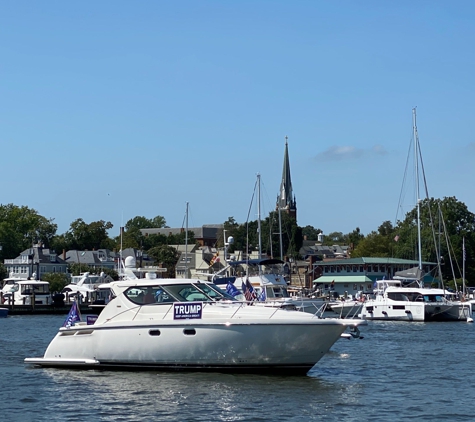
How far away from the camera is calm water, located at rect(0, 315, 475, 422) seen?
22.0 m

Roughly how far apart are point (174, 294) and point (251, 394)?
220 inches

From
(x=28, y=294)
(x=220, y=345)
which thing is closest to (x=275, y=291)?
(x=28, y=294)

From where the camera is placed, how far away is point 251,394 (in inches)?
953

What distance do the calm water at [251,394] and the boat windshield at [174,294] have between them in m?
2.51

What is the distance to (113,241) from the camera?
186125 mm

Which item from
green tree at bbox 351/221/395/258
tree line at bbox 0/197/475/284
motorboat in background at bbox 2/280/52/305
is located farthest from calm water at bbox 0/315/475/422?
green tree at bbox 351/221/395/258

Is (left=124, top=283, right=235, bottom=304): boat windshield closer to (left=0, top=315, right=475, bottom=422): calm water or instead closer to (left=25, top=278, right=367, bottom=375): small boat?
(left=25, top=278, right=367, bottom=375): small boat

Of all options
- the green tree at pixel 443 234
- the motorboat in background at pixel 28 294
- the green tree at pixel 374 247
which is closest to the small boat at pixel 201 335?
the motorboat in background at pixel 28 294

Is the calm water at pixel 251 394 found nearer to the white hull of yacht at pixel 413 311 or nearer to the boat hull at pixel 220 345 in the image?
the boat hull at pixel 220 345

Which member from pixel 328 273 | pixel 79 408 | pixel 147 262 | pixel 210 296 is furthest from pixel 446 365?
pixel 147 262

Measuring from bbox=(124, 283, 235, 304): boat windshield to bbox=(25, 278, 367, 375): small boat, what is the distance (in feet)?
0.11

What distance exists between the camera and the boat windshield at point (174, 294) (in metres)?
28.6

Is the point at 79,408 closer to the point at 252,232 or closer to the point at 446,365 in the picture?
the point at 446,365

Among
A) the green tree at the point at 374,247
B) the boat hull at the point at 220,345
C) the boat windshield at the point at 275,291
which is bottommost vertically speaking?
the boat hull at the point at 220,345
